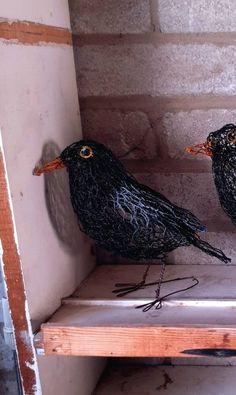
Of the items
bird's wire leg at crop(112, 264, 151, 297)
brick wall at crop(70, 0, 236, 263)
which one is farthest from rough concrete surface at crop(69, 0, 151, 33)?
bird's wire leg at crop(112, 264, 151, 297)

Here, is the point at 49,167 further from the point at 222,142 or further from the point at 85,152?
the point at 222,142

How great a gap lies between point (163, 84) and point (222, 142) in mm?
208

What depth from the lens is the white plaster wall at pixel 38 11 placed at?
79 centimetres

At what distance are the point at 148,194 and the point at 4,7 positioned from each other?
1.09ft

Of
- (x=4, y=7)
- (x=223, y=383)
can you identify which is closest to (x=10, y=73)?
(x=4, y=7)

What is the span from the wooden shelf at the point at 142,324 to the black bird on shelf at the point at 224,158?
0.48 ft

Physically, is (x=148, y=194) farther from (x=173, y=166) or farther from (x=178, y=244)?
(x=173, y=166)

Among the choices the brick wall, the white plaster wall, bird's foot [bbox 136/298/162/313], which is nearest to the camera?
the white plaster wall

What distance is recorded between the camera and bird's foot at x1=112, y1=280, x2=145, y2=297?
971 mm

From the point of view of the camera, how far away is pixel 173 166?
1.07m

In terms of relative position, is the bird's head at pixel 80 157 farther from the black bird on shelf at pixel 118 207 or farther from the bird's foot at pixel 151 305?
the bird's foot at pixel 151 305

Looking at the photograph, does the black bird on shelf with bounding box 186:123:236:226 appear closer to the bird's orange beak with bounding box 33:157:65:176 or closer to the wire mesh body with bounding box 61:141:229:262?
the wire mesh body with bounding box 61:141:229:262

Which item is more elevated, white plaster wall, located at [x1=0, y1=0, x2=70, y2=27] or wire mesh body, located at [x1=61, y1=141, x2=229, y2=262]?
white plaster wall, located at [x1=0, y1=0, x2=70, y2=27]

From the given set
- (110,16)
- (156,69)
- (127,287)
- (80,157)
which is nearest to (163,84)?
(156,69)
